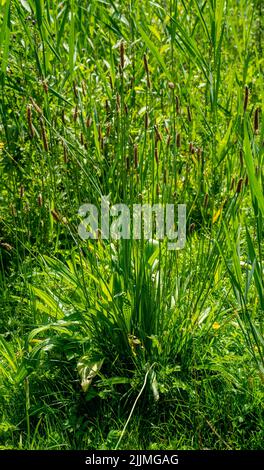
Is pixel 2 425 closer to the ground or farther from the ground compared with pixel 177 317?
closer to the ground

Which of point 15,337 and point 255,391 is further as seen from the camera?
point 15,337

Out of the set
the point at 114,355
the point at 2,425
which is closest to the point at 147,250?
the point at 114,355

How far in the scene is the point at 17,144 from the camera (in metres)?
3.29

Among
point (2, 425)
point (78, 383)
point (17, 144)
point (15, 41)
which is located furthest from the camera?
point (15, 41)

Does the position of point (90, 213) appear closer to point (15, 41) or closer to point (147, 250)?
point (147, 250)

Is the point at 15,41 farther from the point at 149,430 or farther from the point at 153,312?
the point at 149,430

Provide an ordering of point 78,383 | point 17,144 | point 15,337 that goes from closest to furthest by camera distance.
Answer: point 78,383
point 15,337
point 17,144

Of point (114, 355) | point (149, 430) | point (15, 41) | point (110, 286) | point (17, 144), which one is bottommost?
point (149, 430)

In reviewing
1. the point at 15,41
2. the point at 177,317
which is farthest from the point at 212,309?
the point at 15,41

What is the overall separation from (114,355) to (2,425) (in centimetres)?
44

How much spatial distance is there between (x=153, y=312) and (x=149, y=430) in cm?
39

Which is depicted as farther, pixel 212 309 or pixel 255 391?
pixel 212 309

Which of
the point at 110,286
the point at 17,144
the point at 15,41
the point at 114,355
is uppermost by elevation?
the point at 15,41

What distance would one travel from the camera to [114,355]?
2586mm
